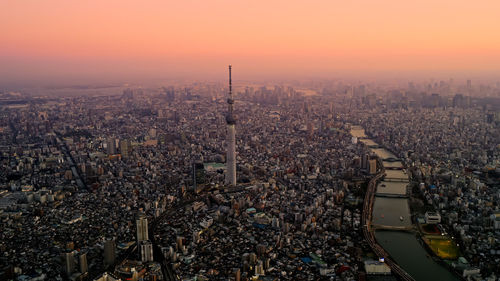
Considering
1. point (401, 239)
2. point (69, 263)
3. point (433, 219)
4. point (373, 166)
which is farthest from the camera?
point (373, 166)

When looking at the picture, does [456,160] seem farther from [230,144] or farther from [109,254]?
[109,254]

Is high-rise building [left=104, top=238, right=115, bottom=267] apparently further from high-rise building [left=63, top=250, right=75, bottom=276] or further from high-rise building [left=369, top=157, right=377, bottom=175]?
high-rise building [left=369, top=157, right=377, bottom=175]

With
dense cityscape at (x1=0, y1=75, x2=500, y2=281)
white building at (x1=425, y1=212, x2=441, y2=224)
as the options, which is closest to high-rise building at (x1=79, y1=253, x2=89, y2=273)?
dense cityscape at (x1=0, y1=75, x2=500, y2=281)

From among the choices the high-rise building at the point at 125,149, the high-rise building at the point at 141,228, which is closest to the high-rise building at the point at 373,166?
the high-rise building at the point at 141,228

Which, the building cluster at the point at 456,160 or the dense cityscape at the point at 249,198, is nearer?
the dense cityscape at the point at 249,198

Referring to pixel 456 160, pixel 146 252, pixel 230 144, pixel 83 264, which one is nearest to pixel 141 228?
pixel 146 252

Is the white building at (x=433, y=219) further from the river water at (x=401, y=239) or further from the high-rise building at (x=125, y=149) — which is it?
the high-rise building at (x=125, y=149)
